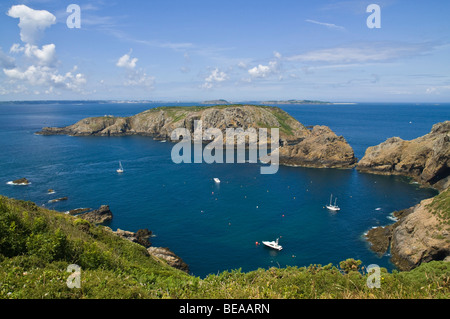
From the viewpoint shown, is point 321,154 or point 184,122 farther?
point 184,122

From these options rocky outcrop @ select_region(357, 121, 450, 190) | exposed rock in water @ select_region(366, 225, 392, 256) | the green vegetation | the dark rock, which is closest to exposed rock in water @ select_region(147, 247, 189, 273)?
the green vegetation

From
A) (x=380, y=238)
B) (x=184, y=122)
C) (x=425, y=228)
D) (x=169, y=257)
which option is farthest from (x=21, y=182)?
(x=184, y=122)

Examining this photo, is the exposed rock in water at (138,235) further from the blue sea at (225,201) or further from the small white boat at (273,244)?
the small white boat at (273,244)

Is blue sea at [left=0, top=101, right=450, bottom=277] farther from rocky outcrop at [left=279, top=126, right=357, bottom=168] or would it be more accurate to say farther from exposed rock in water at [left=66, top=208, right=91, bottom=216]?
rocky outcrop at [left=279, top=126, right=357, bottom=168]

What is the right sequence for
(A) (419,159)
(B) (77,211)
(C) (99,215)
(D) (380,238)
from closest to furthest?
(D) (380,238) → (C) (99,215) → (B) (77,211) → (A) (419,159)

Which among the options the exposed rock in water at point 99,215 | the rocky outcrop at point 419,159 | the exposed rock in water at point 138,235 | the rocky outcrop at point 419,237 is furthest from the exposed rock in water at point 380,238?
the exposed rock in water at point 99,215

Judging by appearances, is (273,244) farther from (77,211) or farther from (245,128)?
(245,128)
